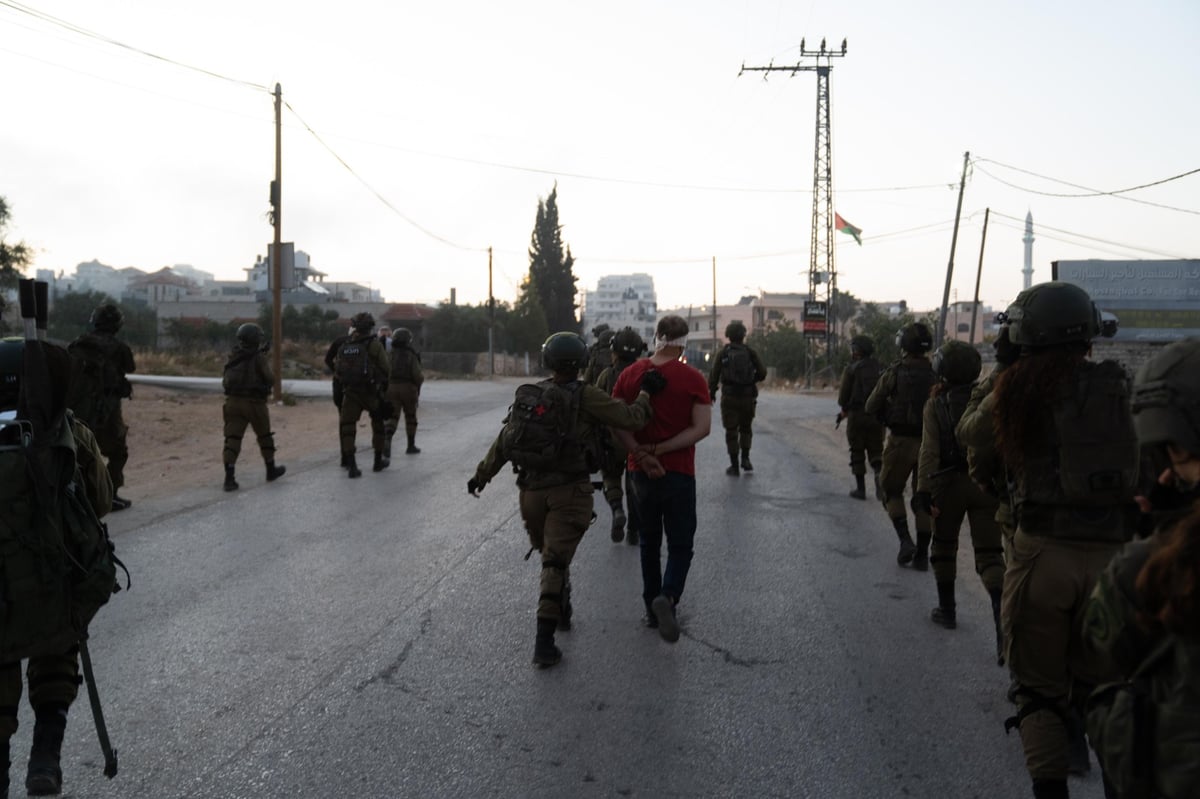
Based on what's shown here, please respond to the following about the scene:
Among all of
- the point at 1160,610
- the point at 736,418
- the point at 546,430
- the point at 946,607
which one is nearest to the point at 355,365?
the point at 736,418

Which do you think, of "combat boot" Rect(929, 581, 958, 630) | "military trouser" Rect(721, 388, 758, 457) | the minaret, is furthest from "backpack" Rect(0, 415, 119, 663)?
the minaret

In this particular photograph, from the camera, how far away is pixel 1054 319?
3660 millimetres

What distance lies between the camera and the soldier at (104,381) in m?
9.35

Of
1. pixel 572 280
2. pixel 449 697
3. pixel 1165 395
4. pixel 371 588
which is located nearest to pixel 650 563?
pixel 449 697

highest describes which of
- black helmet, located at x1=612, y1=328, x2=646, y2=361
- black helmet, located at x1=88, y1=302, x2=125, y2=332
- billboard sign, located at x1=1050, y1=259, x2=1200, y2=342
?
billboard sign, located at x1=1050, y1=259, x2=1200, y2=342

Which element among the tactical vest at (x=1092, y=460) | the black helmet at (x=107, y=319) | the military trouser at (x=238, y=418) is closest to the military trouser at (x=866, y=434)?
the military trouser at (x=238, y=418)

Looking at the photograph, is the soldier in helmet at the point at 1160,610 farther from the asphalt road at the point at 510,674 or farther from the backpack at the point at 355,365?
the backpack at the point at 355,365

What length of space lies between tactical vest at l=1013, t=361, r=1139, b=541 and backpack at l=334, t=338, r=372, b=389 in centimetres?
1012

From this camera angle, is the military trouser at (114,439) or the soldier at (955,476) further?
the military trouser at (114,439)

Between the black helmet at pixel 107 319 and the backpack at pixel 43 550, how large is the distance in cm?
636

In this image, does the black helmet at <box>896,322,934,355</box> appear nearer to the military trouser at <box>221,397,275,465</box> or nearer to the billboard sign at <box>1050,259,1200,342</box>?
the military trouser at <box>221,397,275,465</box>

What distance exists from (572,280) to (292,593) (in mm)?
81547

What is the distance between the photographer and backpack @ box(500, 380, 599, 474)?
217 inches

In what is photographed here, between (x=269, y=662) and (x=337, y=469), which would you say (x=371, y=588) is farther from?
(x=337, y=469)
